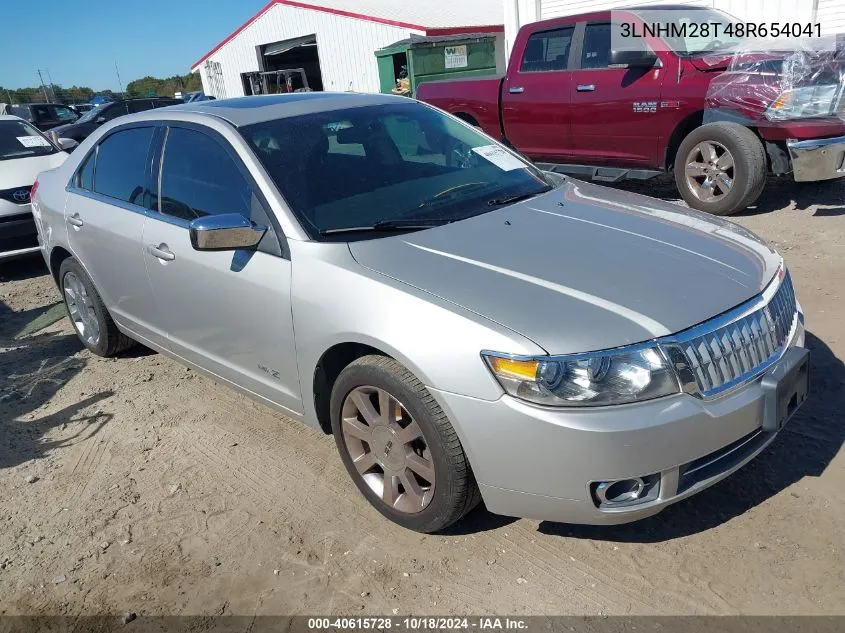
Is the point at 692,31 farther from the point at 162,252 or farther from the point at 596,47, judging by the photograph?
the point at 162,252

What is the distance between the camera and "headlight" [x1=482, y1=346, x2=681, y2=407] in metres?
2.35

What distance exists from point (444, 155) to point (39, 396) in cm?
314

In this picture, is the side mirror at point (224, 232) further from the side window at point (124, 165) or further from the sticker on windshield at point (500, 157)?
the sticker on windshield at point (500, 157)

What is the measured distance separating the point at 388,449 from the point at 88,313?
3.14 m

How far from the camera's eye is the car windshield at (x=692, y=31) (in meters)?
7.23

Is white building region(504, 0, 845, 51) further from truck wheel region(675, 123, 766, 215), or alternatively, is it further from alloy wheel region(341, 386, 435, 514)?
alloy wheel region(341, 386, 435, 514)

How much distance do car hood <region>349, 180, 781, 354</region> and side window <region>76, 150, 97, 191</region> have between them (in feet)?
8.33

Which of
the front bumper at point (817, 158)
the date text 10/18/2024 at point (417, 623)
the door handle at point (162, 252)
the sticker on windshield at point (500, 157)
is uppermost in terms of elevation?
the sticker on windshield at point (500, 157)

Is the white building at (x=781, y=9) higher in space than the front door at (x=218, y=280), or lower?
higher

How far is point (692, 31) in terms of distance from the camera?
7.47 m

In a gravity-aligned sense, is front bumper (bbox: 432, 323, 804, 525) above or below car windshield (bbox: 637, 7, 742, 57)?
below

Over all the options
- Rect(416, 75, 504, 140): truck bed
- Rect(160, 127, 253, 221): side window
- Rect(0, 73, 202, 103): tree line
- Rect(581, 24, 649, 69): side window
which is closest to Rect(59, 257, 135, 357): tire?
Rect(160, 127, 253, 221): side window

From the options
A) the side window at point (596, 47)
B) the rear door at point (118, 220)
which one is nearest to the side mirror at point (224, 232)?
the rear door at point (118, 220)

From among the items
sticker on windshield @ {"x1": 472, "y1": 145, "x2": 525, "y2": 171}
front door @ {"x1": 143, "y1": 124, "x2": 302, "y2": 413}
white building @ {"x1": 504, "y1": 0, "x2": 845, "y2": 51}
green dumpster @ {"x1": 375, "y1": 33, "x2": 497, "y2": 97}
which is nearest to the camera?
front door @ {"x1": 143, "y1": 124, "x2": 302, "y2": 413}
